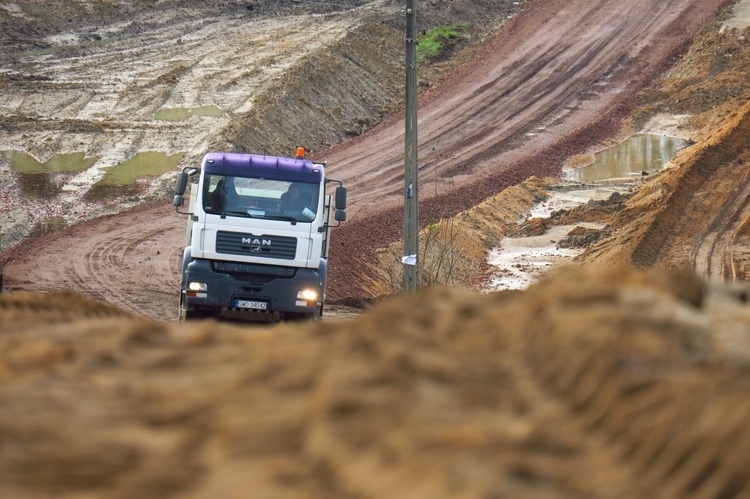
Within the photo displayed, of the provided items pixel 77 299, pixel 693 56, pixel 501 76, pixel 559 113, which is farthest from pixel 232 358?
pixel 693 56

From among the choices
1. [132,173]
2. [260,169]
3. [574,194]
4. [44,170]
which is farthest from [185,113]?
[260,169]

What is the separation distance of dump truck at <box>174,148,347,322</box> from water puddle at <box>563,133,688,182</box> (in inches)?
573

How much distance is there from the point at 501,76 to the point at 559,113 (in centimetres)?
A: 334

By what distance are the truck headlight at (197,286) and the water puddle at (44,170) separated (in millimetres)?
11397

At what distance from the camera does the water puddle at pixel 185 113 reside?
28797 mm

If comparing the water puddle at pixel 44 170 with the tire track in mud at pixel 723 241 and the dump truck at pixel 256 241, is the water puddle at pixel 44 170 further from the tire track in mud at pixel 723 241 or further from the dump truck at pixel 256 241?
the tire track in mud at pixel 723 241

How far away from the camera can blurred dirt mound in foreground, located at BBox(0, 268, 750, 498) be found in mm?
3889

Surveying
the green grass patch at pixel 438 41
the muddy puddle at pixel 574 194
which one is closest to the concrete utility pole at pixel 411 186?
the muddy puddle at pixel 574 194

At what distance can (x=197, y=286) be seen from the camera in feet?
42.9

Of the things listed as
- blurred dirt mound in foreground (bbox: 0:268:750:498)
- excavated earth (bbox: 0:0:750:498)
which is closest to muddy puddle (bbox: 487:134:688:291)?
excavated earth (bbox: 0:0:750:498)

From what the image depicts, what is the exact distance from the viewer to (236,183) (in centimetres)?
1371

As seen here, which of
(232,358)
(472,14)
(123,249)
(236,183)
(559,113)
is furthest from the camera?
(472,14)

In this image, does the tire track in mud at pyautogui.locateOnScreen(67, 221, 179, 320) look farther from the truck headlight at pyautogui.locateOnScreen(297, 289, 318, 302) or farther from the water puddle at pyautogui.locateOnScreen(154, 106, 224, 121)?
the water puddle at pyautogui.locateOnScreen(154, 106, 224, 121)

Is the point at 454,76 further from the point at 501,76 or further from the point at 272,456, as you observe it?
the point at 272,456
